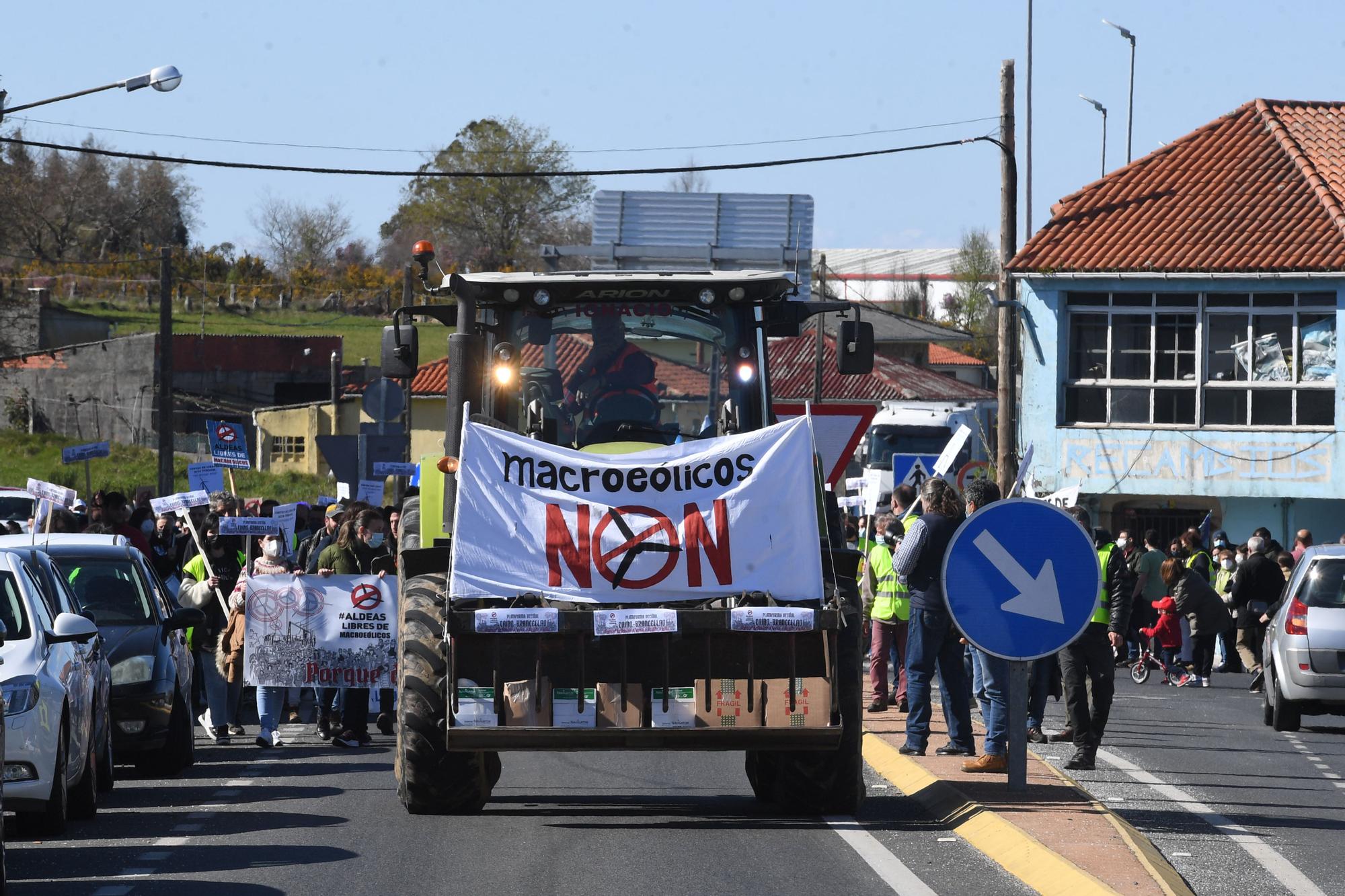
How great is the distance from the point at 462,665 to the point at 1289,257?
94.9 feet

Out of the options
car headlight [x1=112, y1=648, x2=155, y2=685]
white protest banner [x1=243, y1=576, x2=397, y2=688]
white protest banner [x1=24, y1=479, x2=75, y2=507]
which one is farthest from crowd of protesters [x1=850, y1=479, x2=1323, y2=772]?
white protest banner [x1=24, y1=479, x2=75, y2=507]

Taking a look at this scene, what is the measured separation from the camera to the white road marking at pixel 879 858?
852 cm

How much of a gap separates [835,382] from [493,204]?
97.5 ft

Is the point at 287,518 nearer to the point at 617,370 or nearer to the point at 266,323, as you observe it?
the point at 617,370

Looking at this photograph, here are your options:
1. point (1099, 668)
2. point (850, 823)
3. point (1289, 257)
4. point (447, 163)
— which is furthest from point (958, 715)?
point (447, 163)

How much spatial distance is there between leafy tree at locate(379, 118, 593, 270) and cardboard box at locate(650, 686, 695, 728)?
7876 centimetres

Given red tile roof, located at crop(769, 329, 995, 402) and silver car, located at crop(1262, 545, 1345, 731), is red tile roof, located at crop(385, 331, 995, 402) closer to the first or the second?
red tile roof, located at crop(769, 329, 995, 402)

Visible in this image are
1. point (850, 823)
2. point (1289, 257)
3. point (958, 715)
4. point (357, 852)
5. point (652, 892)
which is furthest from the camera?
point (1289, 257)

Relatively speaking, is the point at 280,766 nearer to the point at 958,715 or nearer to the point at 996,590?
the point at 958,715

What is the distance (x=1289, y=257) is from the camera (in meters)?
35.8

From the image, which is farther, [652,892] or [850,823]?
[850,823]

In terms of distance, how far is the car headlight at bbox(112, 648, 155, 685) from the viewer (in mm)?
13195

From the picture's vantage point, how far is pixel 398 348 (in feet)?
39.3

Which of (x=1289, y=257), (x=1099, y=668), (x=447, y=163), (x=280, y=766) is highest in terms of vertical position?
(x=447, y=163)
